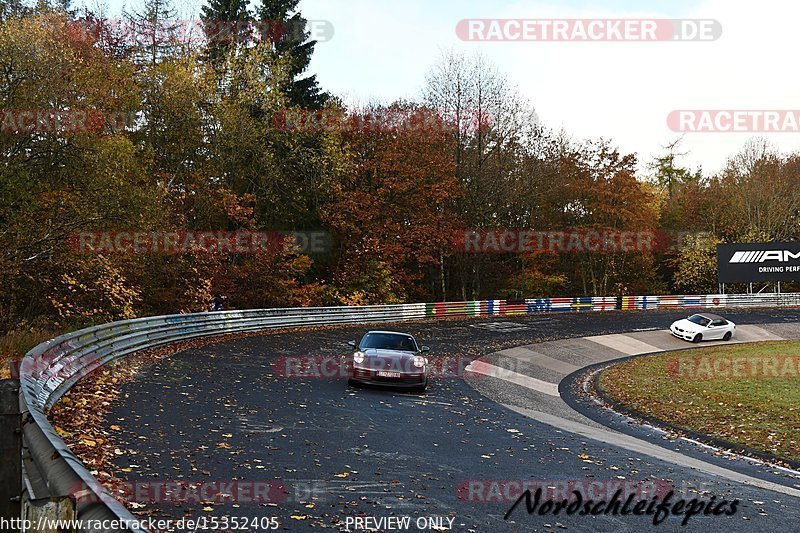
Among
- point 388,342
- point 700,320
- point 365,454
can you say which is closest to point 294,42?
point 700,320

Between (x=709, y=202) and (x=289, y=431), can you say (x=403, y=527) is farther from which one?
(x=709, y=202)

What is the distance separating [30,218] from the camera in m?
19.0

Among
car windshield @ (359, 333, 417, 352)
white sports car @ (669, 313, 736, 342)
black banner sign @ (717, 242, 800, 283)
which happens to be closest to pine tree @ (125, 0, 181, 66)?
car windshield @ (359, 333, 417, 352)

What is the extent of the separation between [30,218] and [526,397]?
15.4 metres

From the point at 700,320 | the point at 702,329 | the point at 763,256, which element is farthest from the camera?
the point at 763,256

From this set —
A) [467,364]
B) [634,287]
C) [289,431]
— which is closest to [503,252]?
[634,287]

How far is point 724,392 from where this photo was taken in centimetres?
2034

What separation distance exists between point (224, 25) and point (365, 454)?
41.7 m

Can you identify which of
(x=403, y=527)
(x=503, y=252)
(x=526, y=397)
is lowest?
(x=526, y=397)

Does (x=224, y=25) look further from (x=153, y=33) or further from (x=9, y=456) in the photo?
(x=9, y=456)

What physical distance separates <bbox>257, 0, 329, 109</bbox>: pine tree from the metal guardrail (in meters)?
17.3

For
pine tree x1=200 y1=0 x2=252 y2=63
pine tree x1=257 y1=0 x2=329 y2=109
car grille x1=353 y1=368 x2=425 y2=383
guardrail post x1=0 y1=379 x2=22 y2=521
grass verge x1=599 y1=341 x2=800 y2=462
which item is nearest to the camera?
guardrail post x1=0 y1=379 x2=22 y2=521

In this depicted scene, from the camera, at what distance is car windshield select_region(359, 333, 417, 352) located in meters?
17.7

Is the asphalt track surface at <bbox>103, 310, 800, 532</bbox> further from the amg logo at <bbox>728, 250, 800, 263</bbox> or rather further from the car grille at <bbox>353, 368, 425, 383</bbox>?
the amg logo at <bbox>728, 250, 800, 263</bbox>
